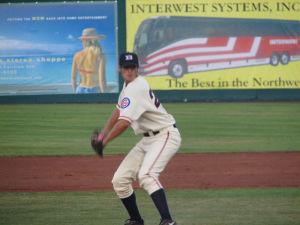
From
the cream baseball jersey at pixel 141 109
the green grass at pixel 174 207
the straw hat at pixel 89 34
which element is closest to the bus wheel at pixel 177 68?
the straw hat at pixel 89 34

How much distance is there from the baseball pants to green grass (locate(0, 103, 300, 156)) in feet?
20.2

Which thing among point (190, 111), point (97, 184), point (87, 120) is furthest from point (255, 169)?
point (190, 111)

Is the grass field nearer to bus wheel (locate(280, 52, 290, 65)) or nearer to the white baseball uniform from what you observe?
the white baseball uniform

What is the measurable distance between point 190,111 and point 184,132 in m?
4.99

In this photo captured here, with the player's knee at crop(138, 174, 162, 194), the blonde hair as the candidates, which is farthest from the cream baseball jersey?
the blonde hair

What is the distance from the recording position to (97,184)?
26.9 feet

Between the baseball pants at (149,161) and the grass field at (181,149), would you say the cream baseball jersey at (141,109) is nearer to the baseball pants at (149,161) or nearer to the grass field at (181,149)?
the baseball pants at (149,161)

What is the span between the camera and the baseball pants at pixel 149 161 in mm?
5211

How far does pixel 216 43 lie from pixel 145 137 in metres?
18.2

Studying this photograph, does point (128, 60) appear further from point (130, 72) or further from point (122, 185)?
point (122, 185)

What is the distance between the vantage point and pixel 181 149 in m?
12.0

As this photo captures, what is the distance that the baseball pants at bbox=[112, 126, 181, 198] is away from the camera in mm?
5211

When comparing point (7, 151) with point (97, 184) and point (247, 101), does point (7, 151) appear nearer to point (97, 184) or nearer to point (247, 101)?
point (97, 184)

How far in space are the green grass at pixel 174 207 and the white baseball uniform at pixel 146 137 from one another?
65 cm
